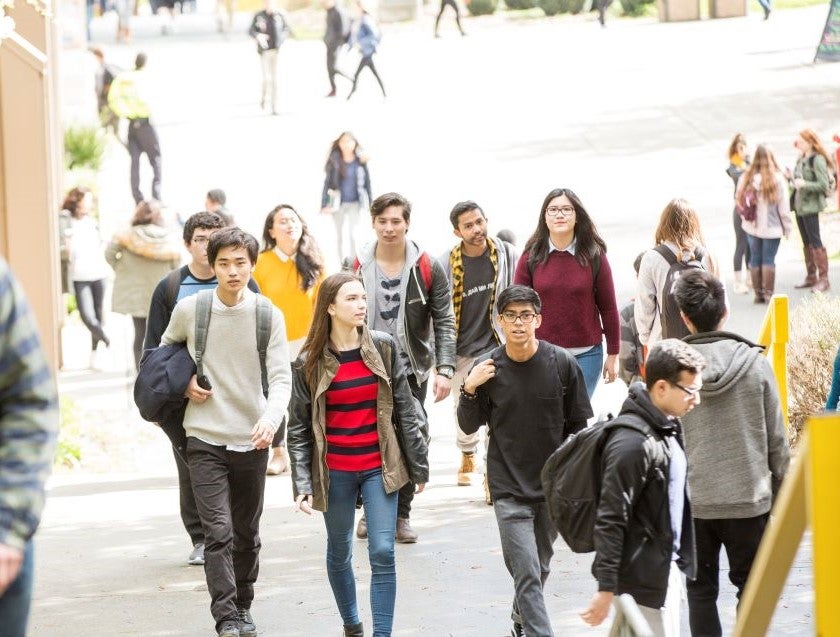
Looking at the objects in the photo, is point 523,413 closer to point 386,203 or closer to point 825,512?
point 386,203

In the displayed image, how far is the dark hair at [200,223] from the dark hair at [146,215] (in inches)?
216

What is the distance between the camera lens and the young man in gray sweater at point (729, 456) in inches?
237

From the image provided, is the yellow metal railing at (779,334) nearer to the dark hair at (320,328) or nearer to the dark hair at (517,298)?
the dark hair at (517,298)

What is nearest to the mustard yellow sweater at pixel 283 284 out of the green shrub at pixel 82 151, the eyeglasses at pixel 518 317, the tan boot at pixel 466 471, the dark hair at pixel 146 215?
the tan boot at pixel 466 471

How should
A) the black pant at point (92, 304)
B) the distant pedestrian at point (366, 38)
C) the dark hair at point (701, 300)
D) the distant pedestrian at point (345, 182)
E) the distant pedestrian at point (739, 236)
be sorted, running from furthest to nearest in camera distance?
1. the distant pedestrian at point (366, 38)
2. the distant pedestrian at point (345, 182)
3. the distant pedestrian at point (739, 236)
4. the black pant at point (92, 304)
5. the dark hair at point (701, 300)

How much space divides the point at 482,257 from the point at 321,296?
2753 mm

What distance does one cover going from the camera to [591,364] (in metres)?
9.14

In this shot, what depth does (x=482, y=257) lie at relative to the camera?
9.55 meters

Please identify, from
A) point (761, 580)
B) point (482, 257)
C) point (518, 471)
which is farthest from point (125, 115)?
point (761, 580)

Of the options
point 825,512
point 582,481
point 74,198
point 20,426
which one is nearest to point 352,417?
point 582,481

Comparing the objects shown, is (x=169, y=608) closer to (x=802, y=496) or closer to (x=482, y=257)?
(x=482, y=257)

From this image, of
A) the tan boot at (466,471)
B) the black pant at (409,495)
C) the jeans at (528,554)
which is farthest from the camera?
the tan boot at (466,471)

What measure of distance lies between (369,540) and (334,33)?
24.3m

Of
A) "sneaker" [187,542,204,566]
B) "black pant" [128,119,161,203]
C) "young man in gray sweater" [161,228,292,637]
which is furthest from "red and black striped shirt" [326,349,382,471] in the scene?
"black pant" [128,119,161,203]
